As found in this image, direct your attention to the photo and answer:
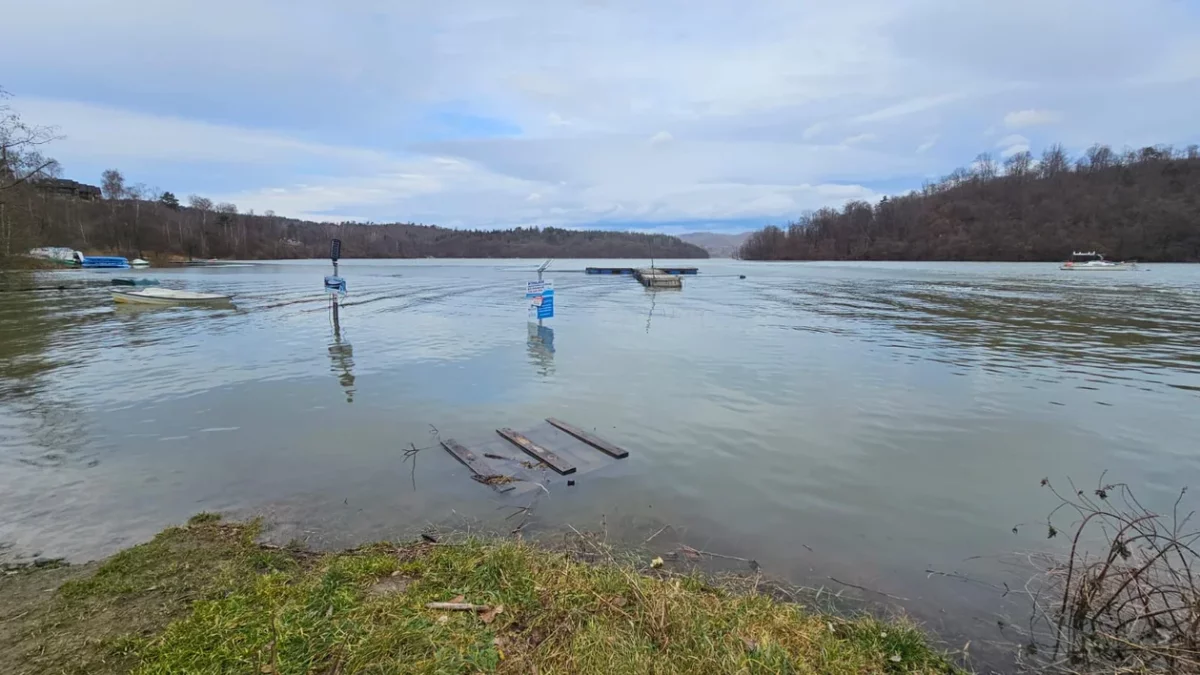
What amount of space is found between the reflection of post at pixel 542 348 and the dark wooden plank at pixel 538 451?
4381 mm

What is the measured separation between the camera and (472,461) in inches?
269

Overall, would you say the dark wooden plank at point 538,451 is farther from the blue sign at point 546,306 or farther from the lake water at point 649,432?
the blue sign at point 546,306

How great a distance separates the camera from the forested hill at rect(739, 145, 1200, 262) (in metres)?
95.9

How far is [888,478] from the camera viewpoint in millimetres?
6645

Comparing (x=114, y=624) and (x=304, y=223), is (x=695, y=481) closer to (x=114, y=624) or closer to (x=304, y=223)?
(x=114, y=624)

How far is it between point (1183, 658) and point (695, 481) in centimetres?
411

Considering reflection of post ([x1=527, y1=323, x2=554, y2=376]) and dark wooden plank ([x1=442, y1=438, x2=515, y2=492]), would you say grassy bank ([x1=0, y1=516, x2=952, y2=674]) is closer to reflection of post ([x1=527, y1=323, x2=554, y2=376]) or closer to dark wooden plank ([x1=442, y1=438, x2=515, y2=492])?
dark wooden plank ([x1=442, y1=438, x2=515, y2=492])

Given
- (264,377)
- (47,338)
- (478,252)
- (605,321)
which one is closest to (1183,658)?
(264,377)

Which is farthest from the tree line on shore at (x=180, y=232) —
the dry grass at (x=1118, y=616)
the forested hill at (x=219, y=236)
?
the dry grass at (x=1118, y=616)

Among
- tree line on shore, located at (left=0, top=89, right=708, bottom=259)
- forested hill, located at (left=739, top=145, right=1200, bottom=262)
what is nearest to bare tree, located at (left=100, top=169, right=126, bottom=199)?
tree line on shore, located at (left=0, top=89, right=708, bottom=259)

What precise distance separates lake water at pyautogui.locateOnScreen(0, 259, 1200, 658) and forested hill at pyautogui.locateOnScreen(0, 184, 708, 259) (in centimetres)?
2366

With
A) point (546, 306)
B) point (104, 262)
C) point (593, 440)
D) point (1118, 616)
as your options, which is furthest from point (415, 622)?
point (104, 262)

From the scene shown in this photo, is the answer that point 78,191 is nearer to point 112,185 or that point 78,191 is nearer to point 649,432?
point 112,185

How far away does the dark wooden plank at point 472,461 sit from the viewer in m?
6.23
